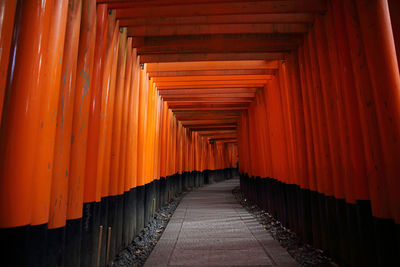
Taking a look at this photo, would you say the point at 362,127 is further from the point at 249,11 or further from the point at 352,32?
the point at 249,11

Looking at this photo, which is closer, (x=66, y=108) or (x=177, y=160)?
(x=66, y=108)

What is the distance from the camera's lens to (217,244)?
459 centimetres

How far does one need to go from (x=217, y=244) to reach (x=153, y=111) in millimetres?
4075

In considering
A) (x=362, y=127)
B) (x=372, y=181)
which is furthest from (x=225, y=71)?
(x=372, y=181)

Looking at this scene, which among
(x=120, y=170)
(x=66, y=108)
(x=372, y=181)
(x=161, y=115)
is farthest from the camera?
(x=161, y=115)

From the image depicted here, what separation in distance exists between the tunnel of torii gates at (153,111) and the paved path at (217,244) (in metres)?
0.72

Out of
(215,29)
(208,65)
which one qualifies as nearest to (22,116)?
(215,29)

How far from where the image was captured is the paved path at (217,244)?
149 inches

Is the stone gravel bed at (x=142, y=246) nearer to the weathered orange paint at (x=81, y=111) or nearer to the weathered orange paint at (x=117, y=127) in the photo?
the weathered orange paint at (x=117, y=127)

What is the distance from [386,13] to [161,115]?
6824mm

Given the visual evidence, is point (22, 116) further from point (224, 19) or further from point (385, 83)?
point (224, 19)

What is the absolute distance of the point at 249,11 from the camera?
13.2 ft

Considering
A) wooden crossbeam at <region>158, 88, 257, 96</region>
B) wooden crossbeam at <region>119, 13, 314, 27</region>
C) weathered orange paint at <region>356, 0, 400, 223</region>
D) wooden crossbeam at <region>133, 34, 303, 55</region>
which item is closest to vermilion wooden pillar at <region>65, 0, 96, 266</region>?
wooden crossbeam at <region>119, 13, 314, 27</region>

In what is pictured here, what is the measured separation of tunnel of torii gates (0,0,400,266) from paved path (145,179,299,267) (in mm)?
718
